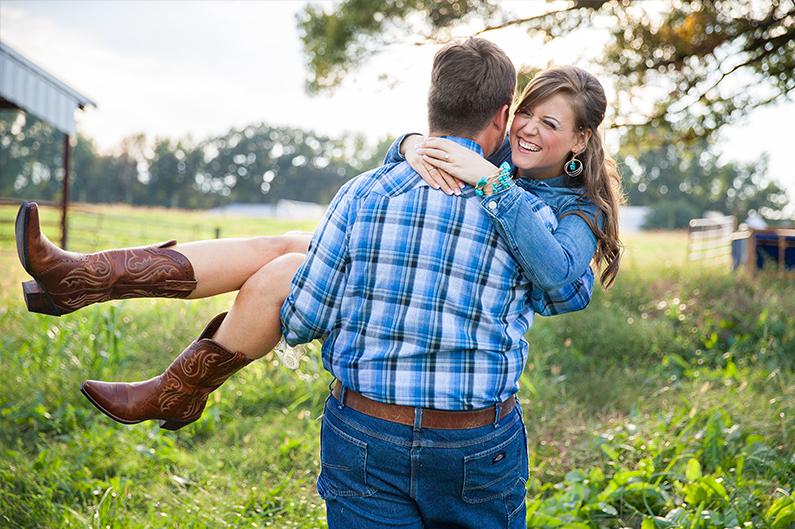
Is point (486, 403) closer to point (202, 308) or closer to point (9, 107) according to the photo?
point (202, 308)

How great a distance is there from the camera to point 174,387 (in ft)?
6.41

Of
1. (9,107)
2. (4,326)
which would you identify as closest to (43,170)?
(9,107)

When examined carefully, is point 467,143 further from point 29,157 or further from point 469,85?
point 29,157

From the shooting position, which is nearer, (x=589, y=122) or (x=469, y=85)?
(x=469, y=85)

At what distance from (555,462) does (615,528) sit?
65cm

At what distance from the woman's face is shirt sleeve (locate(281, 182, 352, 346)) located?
1.82 feet

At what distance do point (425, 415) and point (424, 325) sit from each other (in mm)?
243

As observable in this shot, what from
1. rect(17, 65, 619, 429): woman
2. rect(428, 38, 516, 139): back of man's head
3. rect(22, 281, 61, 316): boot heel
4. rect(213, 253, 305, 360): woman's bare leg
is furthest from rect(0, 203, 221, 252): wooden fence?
rect(428, 38, 516, 139): back of man's head

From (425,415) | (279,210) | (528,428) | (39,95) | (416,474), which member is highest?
(39,95)

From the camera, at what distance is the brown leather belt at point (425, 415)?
5.11 feet

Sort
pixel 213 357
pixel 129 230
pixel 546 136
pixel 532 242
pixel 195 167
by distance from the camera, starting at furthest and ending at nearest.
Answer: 1. pixel 195 167
2. pixel 129 230
3. pixel 213 357
4. pixel 546 136
5. pixel 532 242

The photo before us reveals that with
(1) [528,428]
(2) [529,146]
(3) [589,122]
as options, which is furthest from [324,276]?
(1) [528,428]

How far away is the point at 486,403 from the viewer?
1.60 metres

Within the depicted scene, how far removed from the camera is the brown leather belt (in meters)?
1.56
